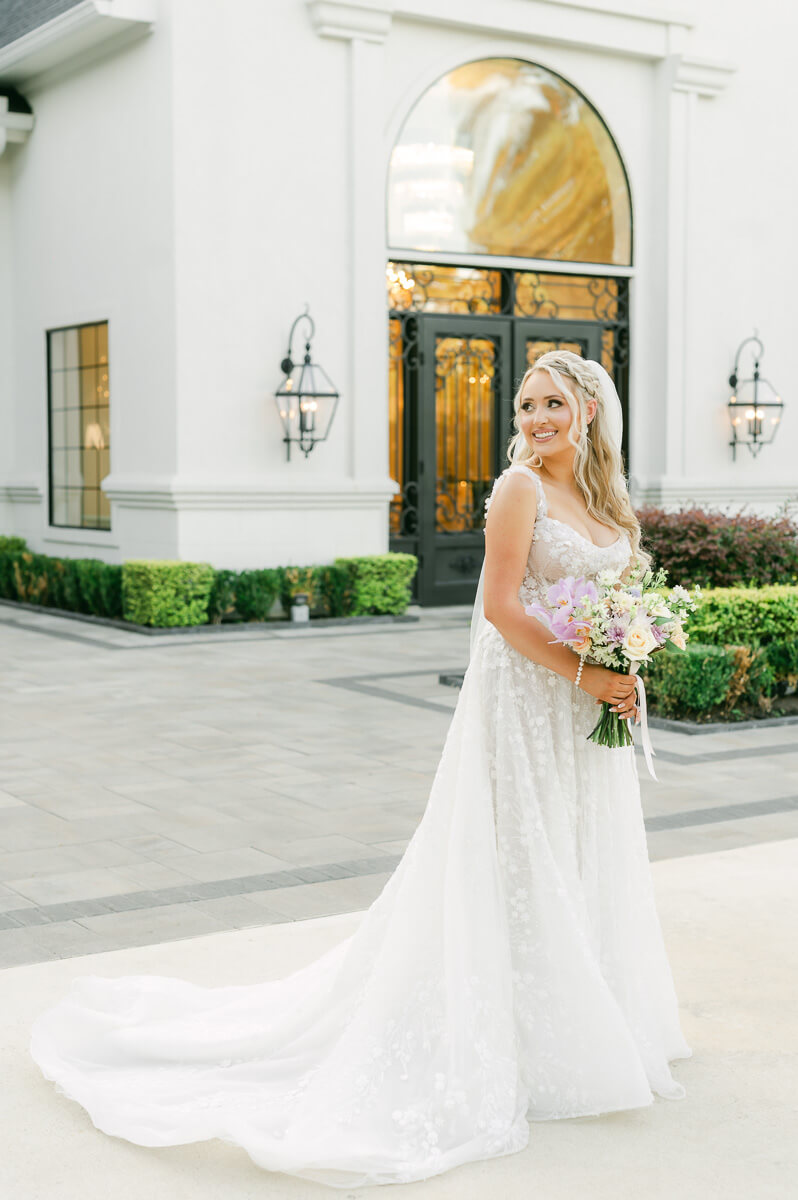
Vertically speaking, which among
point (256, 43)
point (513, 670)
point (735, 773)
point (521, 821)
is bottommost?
point (735, 773)

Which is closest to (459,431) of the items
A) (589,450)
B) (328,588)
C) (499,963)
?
(328,588)

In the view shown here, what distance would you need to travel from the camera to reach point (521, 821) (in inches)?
145

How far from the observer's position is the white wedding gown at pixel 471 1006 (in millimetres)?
3414

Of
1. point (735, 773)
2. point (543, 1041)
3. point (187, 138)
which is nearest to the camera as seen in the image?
point (543, 1041)

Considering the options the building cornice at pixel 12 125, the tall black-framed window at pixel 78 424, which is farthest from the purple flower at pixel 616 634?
the building cornice at pixel 12 125

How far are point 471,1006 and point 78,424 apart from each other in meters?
13.8

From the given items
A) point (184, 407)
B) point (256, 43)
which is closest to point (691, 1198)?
point (184, 407)

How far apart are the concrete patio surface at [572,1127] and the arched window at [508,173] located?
11.9 meters

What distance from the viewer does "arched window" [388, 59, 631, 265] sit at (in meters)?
15.6

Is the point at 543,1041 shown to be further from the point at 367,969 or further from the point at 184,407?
the point at 184,407

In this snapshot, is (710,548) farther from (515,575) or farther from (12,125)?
(12,125)

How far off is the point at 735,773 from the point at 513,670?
4.29 m

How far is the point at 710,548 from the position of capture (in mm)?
10250

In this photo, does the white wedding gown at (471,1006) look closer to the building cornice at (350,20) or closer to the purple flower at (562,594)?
the purple flower at (562,594)
